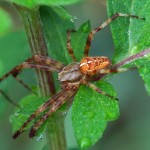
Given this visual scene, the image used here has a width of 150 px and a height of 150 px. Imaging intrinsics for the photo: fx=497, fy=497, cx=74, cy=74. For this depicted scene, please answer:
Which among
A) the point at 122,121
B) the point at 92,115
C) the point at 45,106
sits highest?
the point at 92,115

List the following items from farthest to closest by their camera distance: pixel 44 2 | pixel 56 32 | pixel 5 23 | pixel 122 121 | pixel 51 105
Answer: pixel 122 121 < pixel 56 32 < pixel 51 105 < pixel 44 2 < pixel 5 23

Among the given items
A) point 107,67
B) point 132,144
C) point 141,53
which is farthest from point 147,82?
point 132,144

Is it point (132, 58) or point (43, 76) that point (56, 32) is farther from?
point (132, 58)

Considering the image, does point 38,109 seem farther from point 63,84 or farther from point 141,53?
point 141,53

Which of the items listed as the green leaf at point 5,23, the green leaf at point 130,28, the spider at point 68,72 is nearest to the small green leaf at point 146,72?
the green leaf at point 130,28

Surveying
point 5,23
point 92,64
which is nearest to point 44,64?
point 92,64

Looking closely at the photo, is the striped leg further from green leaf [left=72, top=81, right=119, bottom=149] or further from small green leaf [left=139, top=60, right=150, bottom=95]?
small green leaf [left=139, top=60, right=150, bottom=95]

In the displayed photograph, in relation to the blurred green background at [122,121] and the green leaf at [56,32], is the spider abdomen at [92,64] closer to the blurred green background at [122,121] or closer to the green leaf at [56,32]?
the green leaf at [56,32]
